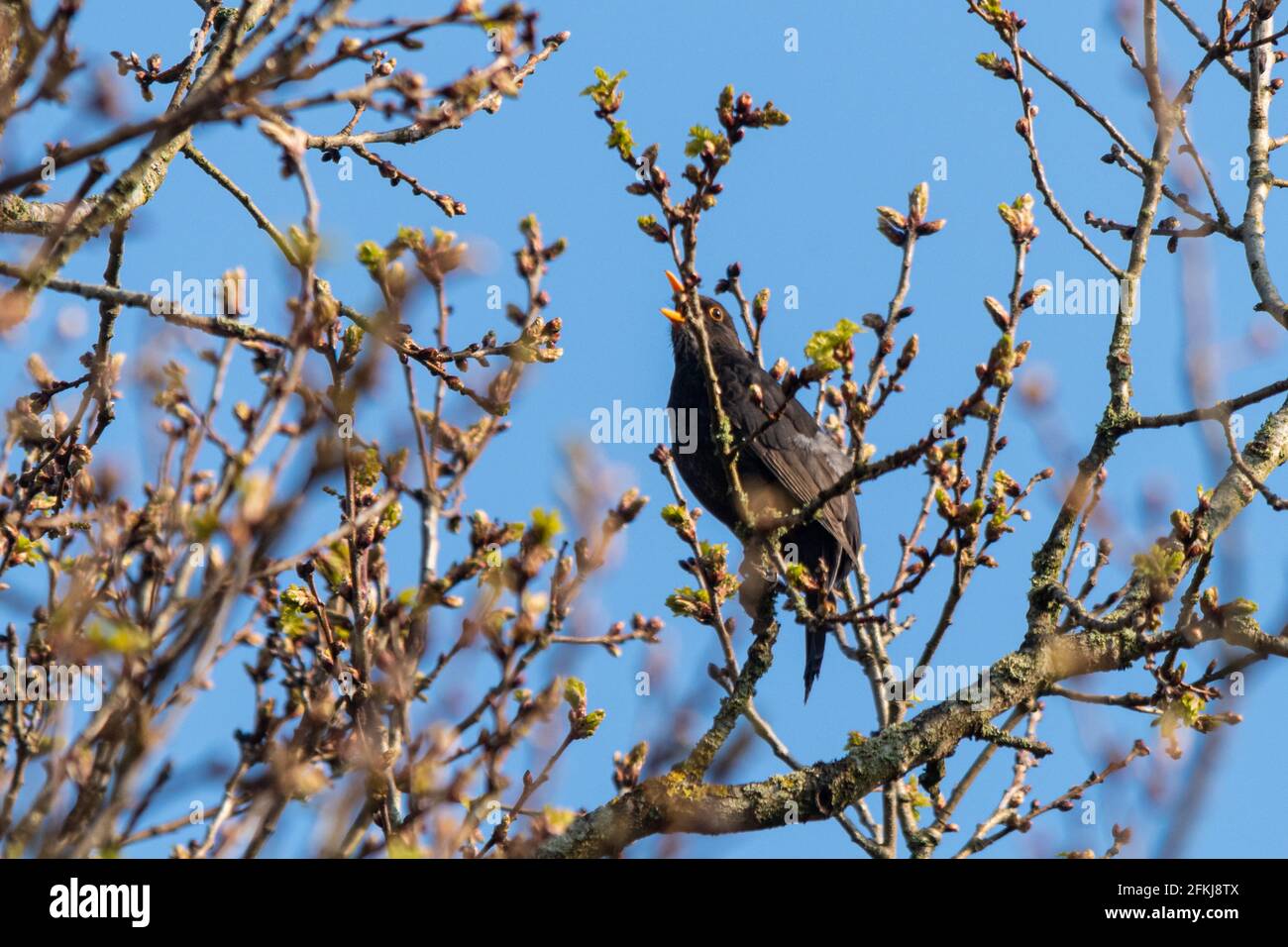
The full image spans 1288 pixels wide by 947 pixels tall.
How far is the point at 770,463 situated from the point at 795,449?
0.79 ft

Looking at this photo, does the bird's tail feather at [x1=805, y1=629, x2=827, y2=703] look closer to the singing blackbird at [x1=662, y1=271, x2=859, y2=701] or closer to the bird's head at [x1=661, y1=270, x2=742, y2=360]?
the singing blackbird at [x1=662, y1=271, x2=859, y2=701]

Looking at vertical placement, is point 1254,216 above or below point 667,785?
above

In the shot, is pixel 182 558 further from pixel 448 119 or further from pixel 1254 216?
pixel 1254 216

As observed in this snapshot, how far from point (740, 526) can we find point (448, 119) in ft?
4.93

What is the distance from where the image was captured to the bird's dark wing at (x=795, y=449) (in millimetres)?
6688

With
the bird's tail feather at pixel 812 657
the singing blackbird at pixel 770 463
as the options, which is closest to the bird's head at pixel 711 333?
the singing blackbird at pixel 770 463

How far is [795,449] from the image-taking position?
6855mm

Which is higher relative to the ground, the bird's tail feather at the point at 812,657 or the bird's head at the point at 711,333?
the bird's head at the point at 711,333

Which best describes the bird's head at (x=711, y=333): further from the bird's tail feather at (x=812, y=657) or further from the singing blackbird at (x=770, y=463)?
the bird's tail feather at (x=812, y=657)

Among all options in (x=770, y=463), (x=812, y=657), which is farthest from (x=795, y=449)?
(x=812, y=657)

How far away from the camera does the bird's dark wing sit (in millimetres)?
6688
